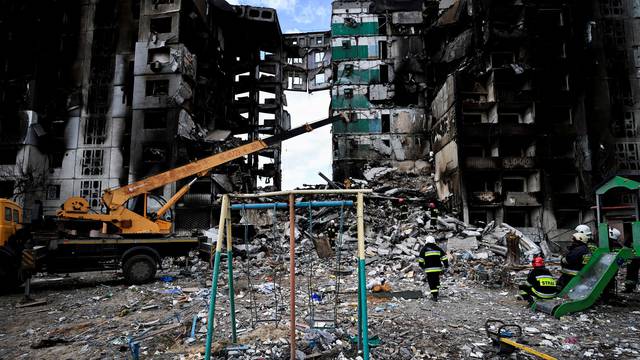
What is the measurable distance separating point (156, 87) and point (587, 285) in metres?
29.0

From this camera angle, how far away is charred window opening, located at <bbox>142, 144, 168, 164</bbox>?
27000 mm

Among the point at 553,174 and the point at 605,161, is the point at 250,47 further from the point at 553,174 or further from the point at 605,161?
the point at 605,161

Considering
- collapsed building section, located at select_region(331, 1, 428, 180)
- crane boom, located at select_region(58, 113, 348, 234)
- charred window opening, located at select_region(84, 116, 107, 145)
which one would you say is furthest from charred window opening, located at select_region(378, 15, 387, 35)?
crane boom, located at select_region(58, 113, 348, 234)

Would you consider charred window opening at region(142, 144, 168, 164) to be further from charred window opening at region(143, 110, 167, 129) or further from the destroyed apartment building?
charred window opening at region(143, 110, 167, 129)

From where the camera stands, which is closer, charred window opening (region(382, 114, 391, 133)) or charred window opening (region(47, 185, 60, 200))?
charred window opening (region(47, 185, 60, 200))

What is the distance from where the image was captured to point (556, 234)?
2477 cm

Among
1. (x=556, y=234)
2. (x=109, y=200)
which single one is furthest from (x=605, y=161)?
(x=109, y=200)

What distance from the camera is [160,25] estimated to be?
29.8 meters

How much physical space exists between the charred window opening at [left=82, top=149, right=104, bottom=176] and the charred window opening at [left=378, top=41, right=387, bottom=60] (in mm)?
25739

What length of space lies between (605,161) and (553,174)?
15.8ft

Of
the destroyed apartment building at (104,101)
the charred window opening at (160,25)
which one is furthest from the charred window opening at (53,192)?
the charred window opening at (160,25)

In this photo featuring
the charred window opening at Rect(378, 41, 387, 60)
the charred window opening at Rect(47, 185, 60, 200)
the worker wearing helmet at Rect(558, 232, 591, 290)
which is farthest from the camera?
the charred window opening at Rect(378, 41, 387, 60)

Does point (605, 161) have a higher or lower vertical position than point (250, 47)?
lower

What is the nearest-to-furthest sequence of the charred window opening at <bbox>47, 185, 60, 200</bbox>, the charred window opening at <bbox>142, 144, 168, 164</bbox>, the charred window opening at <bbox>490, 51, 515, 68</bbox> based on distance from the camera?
the charred window opening at <bbox>142, 144, 168, 164</bbox> → the charred window opening at <bbox>490, 51, 515, 68</bbox> → the charred window opening at <bbox>47, 185, 60, 200</bbox>
